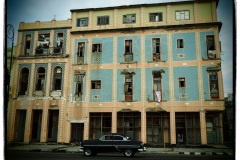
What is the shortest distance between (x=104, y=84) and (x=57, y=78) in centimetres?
491

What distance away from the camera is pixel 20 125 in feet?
73.7

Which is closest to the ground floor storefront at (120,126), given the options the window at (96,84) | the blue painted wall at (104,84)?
the blue painted wall at (104,84)

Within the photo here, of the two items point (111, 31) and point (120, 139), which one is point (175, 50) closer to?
point (111, 31)

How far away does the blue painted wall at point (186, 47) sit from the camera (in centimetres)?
2075

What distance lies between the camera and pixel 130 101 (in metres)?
20.9

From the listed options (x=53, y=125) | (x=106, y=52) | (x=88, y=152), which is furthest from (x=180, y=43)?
(x=53, y=125)

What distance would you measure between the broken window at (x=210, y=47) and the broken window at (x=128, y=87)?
7310mm

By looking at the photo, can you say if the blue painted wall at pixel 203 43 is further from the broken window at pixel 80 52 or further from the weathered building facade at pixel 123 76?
the broken window at pixel 80 52

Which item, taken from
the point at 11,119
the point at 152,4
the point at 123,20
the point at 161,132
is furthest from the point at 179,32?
the point at 11,119

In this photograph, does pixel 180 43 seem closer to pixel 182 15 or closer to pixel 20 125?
pixel 182 15

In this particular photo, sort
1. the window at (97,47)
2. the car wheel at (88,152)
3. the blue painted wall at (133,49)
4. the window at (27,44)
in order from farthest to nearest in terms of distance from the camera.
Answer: the window at (27,44)
the window at (97,47)
the blue painted wall at (133,49)
the car wheel at (88,152)

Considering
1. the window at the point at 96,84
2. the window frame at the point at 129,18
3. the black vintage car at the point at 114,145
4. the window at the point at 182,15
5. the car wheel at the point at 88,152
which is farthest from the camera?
the window frame at the point at 129,18

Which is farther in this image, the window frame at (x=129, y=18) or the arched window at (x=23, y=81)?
the arched window at (x=23, y=81)

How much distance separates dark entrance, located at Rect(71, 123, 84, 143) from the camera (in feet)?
70.2
